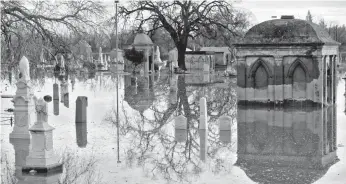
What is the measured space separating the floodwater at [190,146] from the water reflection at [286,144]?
2cm

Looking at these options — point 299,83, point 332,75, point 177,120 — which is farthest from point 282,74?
point 177,120

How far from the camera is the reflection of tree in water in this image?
41.6 ft

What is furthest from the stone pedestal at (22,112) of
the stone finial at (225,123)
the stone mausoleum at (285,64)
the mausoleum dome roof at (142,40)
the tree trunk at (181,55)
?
the tree trunk at (181,55)

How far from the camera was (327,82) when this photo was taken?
84.7 feet

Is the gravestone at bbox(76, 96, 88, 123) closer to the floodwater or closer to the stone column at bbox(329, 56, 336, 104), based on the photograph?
the floodwater

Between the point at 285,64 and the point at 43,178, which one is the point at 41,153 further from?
the point at 285,64

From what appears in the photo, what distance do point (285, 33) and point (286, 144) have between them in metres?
10.3

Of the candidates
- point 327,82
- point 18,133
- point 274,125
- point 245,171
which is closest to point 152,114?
point 274,125

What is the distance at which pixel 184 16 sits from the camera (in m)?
54.6

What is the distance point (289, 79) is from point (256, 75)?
1.44 metres

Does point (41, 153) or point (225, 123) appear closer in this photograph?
point (41, 153)

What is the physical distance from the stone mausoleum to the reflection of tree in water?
1411 mm

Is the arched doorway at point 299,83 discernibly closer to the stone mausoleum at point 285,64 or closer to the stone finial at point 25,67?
the stone mausoleum at point 285,64

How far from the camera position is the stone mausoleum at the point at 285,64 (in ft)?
81.0
